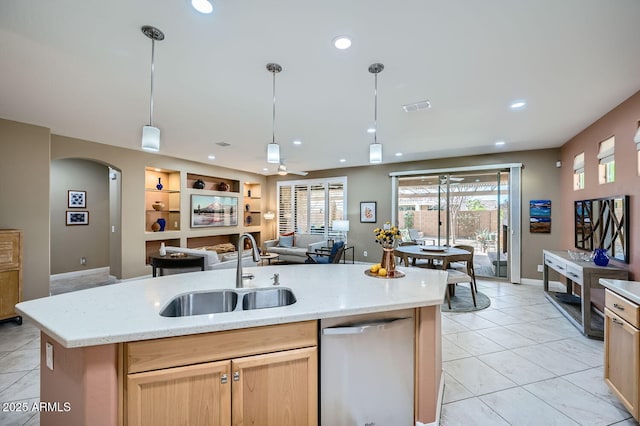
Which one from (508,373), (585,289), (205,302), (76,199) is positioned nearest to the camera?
(205,302)

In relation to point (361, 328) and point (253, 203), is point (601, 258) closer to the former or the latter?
point (361, 328)

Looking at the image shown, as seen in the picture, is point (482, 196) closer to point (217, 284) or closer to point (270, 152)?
point (270, 152)

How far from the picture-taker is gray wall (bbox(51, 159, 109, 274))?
598 centimetres

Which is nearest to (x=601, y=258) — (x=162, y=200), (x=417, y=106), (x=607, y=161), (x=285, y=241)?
(x=607, y=161)

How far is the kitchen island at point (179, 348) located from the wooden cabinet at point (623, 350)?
1.28m

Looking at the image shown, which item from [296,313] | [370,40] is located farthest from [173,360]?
[370,40]

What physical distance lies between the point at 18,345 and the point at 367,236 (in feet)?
20.8

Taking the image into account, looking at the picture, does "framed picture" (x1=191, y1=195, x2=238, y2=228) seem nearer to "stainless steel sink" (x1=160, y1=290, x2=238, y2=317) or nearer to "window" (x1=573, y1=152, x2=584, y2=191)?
"stainless steel sink" (x1=160, y1=290, x2=238, y2=317)

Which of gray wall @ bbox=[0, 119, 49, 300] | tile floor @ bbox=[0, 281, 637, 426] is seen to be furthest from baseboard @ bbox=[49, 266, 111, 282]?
tile floor @ bbox=[0, 281, 637, 426]

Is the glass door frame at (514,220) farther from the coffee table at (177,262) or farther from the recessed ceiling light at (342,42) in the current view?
the coffee table at (177,262)

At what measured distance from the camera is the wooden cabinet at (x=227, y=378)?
1253 mm

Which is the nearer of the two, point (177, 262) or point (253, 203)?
point (177, 262)

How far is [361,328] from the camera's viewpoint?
5.05 feet

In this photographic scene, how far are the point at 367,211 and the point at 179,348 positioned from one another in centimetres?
641
